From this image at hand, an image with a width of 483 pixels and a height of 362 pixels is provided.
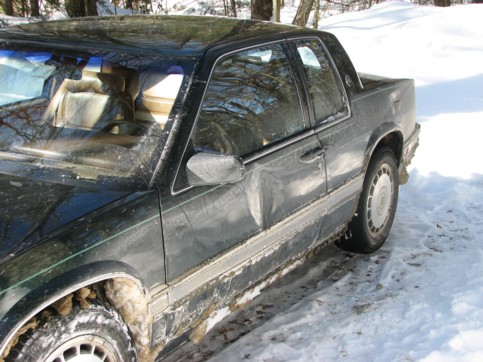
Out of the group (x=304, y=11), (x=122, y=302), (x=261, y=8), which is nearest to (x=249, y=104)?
(x=122, y=302)

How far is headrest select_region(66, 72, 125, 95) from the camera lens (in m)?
3.03

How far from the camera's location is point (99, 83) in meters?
3.06

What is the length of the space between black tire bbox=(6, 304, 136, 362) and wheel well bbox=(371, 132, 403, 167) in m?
2.73

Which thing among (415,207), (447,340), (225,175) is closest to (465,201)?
(415,207)

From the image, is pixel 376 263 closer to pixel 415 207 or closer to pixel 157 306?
pixel 415 207

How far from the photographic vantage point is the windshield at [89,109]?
2.77 metres

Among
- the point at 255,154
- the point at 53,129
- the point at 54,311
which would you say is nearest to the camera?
the point at 54,311

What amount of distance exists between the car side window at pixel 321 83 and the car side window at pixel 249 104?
0.68ft

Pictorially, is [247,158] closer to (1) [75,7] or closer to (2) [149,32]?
(2) [149,32]

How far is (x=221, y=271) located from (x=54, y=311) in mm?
912

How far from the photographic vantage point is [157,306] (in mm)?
2602

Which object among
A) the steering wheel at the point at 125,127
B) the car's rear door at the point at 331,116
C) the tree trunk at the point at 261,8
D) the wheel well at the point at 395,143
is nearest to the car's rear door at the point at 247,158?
the car's rear door at the point at 331,116

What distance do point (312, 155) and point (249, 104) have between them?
0.54 meters

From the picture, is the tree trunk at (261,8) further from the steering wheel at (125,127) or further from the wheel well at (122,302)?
the wheel well at (122,302)
